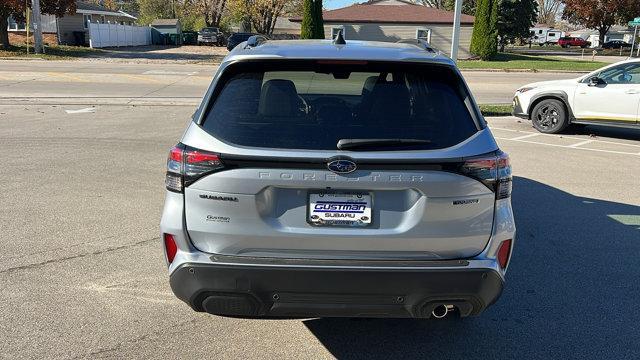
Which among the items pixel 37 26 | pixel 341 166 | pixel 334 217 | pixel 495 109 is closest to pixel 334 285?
pixel 334 217

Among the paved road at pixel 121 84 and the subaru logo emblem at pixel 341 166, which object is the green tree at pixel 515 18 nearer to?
the paved road at pixel 121 84

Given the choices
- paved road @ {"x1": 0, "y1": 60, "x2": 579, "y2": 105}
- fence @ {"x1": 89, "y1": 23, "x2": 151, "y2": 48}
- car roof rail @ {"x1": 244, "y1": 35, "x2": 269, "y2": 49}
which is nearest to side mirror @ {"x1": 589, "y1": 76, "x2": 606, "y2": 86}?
paved road @ {"x1": 0, "y1": 60, "x2": 579, "y2": 105}

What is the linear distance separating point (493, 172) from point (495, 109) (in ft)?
42.8

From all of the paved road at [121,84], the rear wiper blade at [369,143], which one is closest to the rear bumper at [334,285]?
the rear wiper blade at [369,143]

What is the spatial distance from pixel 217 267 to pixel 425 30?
138ft

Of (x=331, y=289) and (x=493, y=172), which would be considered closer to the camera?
(x=331, y=289)

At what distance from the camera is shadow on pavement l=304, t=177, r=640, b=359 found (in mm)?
3553

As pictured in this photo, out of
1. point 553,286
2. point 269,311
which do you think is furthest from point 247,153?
point 553,286

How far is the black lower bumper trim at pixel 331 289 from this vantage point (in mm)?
2871

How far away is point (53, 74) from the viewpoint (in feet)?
73.4

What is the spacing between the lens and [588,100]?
11.6m

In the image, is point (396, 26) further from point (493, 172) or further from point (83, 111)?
point (493, 172)

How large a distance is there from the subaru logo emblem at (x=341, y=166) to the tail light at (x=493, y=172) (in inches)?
23.3

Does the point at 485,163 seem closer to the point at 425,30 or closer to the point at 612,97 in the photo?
the point at 612,97
